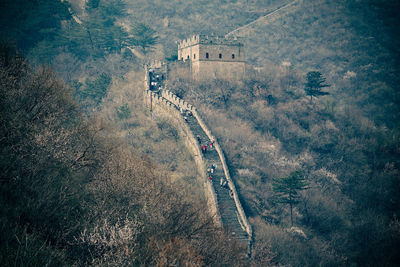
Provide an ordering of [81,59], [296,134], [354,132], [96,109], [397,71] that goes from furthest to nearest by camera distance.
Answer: [397,71], [81,59], [354,132], [296,134], [96,109]

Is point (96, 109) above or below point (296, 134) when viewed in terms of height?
above

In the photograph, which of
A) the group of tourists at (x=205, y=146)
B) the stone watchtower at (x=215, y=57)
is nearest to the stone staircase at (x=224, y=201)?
the group of tourists at (x=205, y=146)

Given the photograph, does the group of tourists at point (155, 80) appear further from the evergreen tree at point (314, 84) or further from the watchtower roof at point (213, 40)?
the evergreen tree at point (314, 84)

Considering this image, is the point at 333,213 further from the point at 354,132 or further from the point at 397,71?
the point at 397,71

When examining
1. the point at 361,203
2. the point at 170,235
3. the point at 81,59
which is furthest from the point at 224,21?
the point at 170,235

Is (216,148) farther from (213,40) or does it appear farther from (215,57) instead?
(213,40)

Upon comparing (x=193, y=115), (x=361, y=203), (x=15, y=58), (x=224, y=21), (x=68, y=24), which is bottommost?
(x=361, y=203)

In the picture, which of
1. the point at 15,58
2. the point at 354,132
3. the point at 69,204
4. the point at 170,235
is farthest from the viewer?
the point at 354,132
